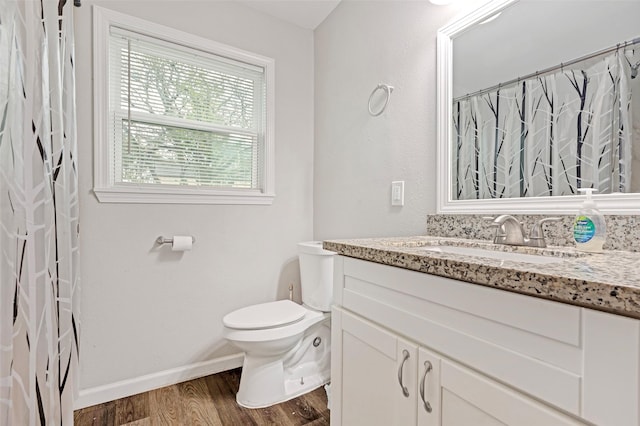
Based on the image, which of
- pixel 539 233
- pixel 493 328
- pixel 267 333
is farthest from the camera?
pixel 267 333

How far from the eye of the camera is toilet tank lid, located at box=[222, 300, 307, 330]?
1535 mm

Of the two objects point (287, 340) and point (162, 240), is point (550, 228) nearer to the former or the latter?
point (287, 340)

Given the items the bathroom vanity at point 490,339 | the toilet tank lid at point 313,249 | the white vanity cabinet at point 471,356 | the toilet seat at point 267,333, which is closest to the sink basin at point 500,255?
the bathroom vanity at point 490,339

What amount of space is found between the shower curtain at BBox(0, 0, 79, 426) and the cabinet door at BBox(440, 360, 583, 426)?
1019 mm

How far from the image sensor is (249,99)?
6.91 ft

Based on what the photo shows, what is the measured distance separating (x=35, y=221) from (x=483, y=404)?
1193mm

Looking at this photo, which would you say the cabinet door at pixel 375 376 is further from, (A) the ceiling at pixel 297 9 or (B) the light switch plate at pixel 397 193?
(A) the ceiling at pixel 297 9

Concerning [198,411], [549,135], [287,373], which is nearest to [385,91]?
[549,135]

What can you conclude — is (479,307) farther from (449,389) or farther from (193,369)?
(193,369)

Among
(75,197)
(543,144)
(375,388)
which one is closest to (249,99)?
(75,197)

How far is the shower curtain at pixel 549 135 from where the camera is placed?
89cm

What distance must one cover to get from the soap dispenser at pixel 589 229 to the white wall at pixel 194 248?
167 centimetres

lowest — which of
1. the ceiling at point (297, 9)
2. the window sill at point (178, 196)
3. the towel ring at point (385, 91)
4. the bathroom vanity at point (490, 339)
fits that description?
the bathroom vanity at point (490, 339)

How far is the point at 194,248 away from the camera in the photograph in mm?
1874
